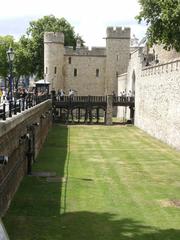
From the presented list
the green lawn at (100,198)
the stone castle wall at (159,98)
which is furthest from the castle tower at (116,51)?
the green lawn at (100,198)

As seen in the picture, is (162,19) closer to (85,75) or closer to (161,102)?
(161,102)

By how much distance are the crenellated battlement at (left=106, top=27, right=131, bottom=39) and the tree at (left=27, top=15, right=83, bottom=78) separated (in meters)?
13.5

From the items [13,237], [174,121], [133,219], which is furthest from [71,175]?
[174,121]

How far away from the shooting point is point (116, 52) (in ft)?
219

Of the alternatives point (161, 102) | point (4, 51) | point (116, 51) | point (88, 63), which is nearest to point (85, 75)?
point (88, 63)

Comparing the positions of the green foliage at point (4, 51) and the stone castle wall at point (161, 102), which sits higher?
the green foliage at point (4, 51)

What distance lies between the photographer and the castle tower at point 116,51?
66438 millimetres

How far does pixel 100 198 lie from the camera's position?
18.1m

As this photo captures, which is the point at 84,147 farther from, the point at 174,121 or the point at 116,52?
the point at 116,52

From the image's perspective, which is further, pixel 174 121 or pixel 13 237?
pixel 174 121

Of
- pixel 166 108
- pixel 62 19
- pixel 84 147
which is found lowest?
pixel 84 147

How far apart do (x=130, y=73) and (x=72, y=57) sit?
40.0ft

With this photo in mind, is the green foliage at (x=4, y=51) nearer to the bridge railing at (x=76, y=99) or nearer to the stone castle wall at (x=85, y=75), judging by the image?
the stone castle wall at (x=85, y=75)

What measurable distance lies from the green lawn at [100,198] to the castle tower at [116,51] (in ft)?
117
